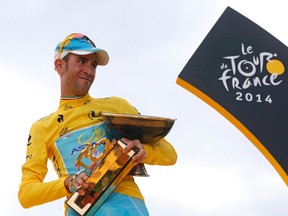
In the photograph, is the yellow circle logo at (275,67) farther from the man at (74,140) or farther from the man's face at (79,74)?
the man's face at (79,74)

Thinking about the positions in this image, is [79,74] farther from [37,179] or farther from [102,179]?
[102,179]

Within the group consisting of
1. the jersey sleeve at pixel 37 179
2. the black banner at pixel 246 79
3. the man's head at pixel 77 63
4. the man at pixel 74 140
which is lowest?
the jersey sleeve at pixel 37 179

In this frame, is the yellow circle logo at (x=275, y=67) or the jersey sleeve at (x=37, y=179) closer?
the jersey sleeve at (x=37, y=179)

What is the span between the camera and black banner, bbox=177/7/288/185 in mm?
4066

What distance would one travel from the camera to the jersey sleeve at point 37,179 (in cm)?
305

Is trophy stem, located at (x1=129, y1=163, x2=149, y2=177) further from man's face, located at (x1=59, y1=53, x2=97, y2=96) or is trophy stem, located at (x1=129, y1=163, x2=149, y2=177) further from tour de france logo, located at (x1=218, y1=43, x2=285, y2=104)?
tour de france logo, located at (x1=218, y1=43, x2=285, y2=104)

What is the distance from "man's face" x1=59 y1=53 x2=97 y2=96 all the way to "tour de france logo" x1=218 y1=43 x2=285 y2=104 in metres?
1.07

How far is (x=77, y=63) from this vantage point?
139 inches

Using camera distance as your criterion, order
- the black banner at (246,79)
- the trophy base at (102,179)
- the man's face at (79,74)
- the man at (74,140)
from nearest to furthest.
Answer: the trophy base at (102,179)
the man at (74,140)
the man's face at (79,74)
the black banner at (246,79)

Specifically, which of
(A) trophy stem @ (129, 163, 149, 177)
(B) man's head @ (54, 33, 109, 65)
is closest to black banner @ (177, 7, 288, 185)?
(B) man's head @ (54, 33, 109, 65)

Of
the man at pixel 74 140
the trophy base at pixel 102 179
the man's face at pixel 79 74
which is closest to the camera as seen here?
the trophy base at pixel 102 179

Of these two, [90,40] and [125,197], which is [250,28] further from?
[125,197]

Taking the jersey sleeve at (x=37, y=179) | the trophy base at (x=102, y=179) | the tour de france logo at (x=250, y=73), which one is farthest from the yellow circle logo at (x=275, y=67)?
the jersey sleeve at (x=37, y=179)

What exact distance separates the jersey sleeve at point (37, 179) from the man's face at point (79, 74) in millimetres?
338
